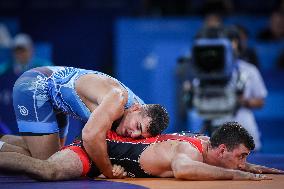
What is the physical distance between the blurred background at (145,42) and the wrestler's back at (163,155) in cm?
277

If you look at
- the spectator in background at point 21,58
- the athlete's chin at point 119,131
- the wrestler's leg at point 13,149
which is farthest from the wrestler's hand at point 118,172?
the spectator in background at point 21,58

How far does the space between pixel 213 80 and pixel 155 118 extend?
2.59 metres

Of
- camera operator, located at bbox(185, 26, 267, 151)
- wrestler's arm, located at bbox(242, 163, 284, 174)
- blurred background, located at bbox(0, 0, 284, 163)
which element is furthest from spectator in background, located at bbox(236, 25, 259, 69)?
wrestler's arm, located at bbox(242, 163, 284, 174)

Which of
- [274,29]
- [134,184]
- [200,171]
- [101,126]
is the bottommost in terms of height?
[134,184]

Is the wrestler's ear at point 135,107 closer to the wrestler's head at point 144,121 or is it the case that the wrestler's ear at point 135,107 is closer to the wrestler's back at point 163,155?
the wrestler's head at point 144,121

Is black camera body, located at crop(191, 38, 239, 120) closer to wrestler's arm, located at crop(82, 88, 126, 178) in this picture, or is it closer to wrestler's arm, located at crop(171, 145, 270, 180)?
wrestler's arm, located at crop(82, 88, 126, 178)

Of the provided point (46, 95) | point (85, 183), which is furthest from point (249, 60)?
point (85, 183)

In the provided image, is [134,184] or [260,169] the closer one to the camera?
[134,184]

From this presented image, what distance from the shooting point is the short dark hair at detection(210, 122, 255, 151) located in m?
5.21

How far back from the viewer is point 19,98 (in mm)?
6008

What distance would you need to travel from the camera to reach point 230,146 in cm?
522

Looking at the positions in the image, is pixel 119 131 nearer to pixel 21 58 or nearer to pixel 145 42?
pixel 21 58

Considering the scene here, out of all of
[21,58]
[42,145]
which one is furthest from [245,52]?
[42,145]

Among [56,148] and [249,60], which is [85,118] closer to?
[56,148]
